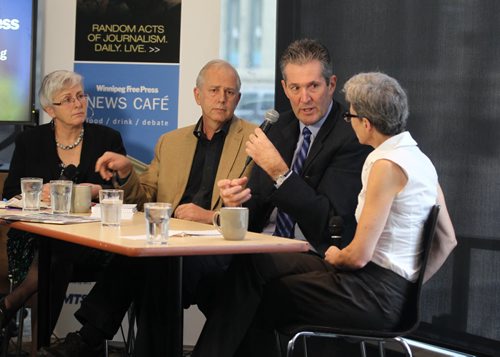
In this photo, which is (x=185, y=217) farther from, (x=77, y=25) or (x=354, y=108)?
(x=77, y=25)

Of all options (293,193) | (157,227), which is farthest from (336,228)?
(157,227)

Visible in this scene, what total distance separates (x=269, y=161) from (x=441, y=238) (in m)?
0.73

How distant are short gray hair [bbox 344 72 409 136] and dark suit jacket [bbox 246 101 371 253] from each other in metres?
0.41

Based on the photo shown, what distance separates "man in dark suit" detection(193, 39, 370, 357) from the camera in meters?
2.82

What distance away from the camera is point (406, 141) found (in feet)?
9.59

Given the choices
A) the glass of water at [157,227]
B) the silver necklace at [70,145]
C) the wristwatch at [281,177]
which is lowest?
the glass of water at [157,227]

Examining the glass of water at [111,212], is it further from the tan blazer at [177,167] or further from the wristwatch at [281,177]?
the tan blazer at [177,167]

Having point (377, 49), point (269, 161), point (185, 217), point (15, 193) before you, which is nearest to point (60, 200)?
point (185, 217)

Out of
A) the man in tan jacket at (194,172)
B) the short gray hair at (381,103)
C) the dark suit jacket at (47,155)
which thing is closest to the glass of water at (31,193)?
the man in tan jacket at (194,172)

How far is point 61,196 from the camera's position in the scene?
3.23 metres

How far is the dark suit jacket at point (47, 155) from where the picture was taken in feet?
14.1

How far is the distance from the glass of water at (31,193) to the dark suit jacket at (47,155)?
2.83ft

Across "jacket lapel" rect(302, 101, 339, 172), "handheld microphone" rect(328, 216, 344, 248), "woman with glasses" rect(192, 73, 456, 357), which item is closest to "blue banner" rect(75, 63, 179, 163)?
"jacket lapel" rect(302, 101, 339, 172)

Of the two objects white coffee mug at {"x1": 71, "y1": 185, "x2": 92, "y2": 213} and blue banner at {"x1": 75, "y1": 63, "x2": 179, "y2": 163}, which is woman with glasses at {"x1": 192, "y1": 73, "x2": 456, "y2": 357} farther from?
blue banner at {"x1": 75, "y1": 63, "x2": 179, "y2": 163}
